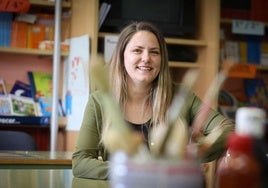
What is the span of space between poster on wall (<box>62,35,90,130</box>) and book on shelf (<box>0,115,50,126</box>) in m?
0.16

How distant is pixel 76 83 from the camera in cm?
336

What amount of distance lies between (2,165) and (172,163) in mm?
1686

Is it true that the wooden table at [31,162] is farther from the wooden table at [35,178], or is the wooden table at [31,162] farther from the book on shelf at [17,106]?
the book on shelf at [17,106]

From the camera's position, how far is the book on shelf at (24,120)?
3307 millimetres

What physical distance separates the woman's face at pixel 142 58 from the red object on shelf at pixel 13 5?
1458 mm

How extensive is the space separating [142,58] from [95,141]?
1.18 ft

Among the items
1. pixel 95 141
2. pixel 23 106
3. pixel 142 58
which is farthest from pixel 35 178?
→ pixel 23 106

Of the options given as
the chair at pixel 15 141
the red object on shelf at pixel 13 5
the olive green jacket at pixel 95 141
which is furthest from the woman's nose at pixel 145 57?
the red object on shelf at pixel 13 5

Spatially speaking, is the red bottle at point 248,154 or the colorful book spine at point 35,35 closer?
the red bottle at point 248,154

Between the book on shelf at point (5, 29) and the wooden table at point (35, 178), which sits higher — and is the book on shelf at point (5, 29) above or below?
above

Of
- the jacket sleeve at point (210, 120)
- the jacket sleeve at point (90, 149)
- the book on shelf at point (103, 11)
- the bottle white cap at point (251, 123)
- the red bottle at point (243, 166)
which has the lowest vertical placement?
the jacket sleeve at point (90, 149)

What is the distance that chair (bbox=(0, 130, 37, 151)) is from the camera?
2.79m

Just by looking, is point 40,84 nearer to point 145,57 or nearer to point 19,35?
point 19,35

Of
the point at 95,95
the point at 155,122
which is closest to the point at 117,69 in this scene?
the point at 95,95
